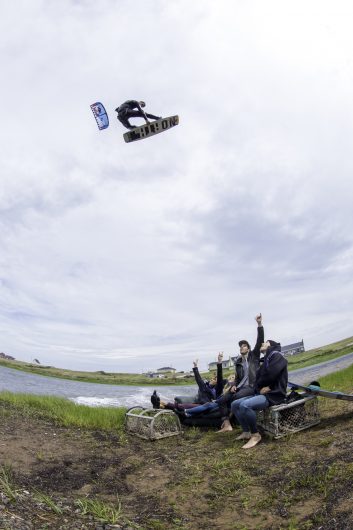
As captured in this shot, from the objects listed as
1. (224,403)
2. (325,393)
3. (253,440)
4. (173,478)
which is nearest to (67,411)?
(224,403)

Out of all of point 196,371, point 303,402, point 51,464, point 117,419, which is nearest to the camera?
point 51,464

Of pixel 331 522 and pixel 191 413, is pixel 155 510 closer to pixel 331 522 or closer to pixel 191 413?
pixel 331 522

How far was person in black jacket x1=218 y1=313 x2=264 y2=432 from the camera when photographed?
9.27m

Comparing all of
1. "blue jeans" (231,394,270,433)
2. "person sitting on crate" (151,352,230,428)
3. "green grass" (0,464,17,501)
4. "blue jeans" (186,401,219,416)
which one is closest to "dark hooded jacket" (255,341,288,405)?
"blue jeans" (231,394,270,433)

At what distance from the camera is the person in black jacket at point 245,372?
9.27m

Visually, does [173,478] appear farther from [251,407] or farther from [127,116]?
[127,116]

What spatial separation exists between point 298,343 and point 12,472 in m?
135

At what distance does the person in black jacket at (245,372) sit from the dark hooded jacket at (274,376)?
864mm

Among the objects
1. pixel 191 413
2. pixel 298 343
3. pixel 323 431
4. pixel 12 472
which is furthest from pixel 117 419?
pixel 298 343

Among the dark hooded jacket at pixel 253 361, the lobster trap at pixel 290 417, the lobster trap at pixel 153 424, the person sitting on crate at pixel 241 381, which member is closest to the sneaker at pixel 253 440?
the lobster trap at pixel 290 417

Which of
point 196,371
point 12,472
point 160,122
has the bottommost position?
point 12,472

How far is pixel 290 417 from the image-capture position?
8.27 m

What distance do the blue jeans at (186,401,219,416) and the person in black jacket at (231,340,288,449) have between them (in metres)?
2.00

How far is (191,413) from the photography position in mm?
10656
